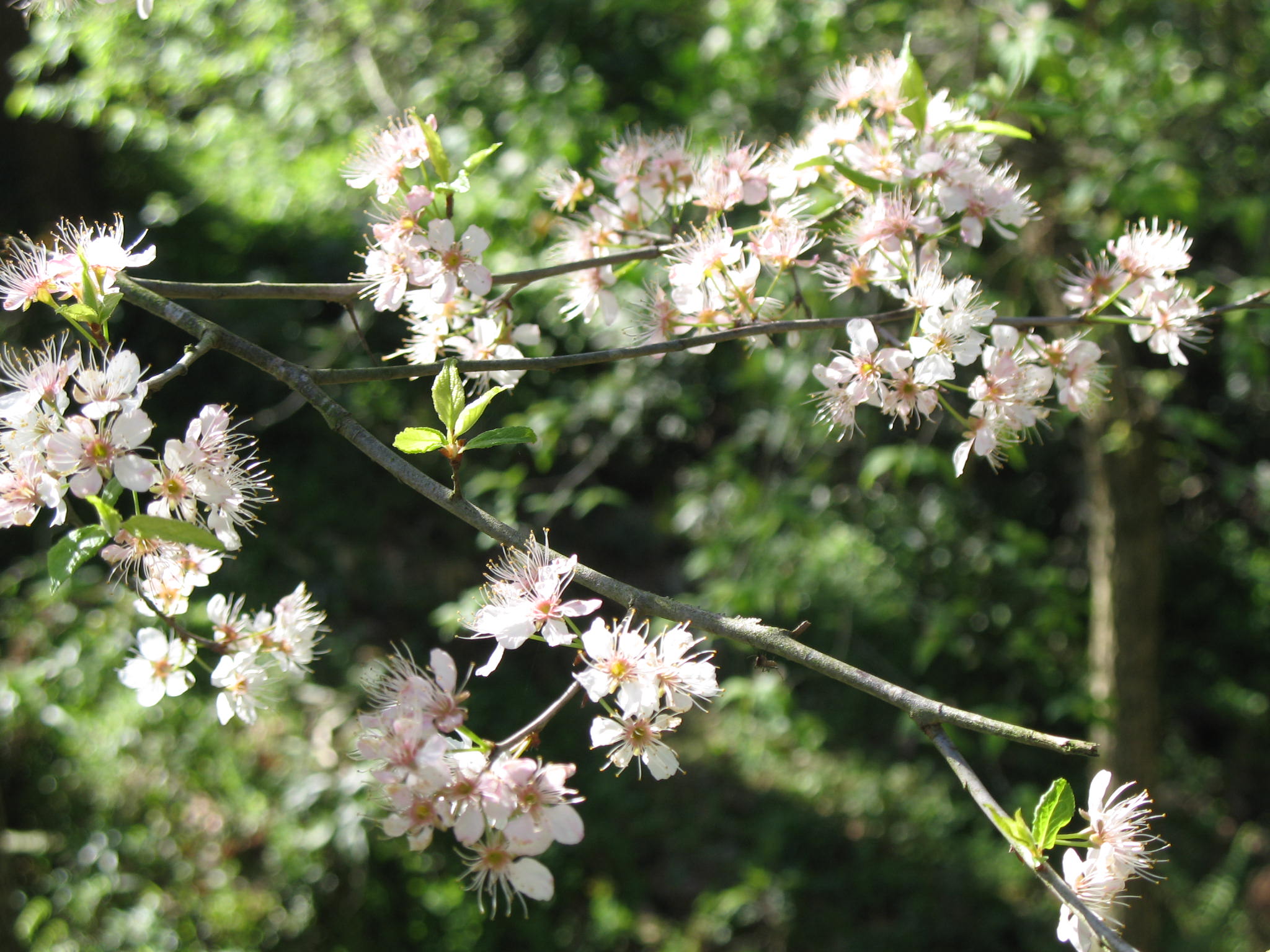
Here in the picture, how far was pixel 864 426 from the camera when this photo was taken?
246cm

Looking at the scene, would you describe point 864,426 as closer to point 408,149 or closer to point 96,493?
point 408,149

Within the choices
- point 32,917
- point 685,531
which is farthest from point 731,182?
point 32,917

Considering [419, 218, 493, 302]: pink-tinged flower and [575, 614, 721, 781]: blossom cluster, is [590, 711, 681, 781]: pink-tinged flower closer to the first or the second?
[575, 614, 721, 781]: blossom cluster

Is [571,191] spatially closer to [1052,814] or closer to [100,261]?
[100,261]

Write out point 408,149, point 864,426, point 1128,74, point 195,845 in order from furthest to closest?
1. point 195,845
2. point 864,426
3. point 1128,74
4. point 408,149

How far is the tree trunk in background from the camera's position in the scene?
7.96 feet

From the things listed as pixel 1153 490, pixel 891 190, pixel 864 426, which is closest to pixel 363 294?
pixel 891 190

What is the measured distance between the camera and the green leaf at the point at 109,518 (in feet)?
2.11

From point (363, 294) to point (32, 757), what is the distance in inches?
120

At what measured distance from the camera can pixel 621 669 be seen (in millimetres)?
679

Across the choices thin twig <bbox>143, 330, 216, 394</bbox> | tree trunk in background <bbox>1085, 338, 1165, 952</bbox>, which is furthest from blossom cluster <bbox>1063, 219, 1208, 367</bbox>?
tree trunk in background <bbox>1085, 338, 1165, 952</bbox>

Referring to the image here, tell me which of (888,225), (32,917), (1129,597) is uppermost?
(888,225)

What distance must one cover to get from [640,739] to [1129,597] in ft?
7.19

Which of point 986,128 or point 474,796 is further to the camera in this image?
point 986,128
